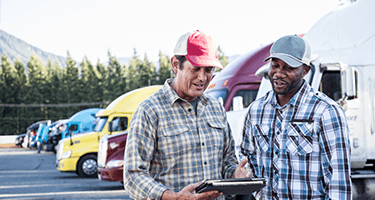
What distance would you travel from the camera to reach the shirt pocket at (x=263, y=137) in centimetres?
277

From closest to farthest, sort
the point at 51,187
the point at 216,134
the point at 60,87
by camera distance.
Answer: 1. the point at 216,134
2. the point at 51,187
3. the point at 60,87

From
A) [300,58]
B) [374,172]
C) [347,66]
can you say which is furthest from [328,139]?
[374,172]

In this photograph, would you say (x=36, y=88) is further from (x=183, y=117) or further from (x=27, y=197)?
(x=183, y=117)

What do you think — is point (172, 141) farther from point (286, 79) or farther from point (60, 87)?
point (60, 87)

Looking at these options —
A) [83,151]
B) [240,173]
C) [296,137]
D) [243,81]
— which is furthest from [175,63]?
[83,151]

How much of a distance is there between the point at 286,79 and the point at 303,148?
1.58 ft

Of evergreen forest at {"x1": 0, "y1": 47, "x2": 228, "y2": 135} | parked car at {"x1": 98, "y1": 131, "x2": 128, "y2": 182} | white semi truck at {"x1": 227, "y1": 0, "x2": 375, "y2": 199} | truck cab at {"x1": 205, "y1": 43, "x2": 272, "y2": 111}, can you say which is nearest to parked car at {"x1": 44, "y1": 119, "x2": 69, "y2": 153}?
parked car at {"x1": 98, "y1": 131, "x2": 128, "y2": 182}

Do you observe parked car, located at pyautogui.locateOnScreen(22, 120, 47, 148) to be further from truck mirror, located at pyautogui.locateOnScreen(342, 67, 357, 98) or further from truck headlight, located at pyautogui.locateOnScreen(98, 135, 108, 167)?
truck mirror, located at pyautogui.locateOnScreen(342, 67, 357, 98)

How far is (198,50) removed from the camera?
2.29m

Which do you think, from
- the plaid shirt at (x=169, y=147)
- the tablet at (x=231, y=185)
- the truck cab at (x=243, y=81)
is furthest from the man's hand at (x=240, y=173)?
the truck cab at (x=243, y=81)

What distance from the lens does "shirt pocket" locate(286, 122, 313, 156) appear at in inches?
100

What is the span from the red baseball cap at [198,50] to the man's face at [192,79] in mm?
55

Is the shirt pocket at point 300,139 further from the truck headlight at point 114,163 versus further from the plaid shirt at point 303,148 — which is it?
the truck headlight at point 114,163

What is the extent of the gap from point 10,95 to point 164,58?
804 inches
